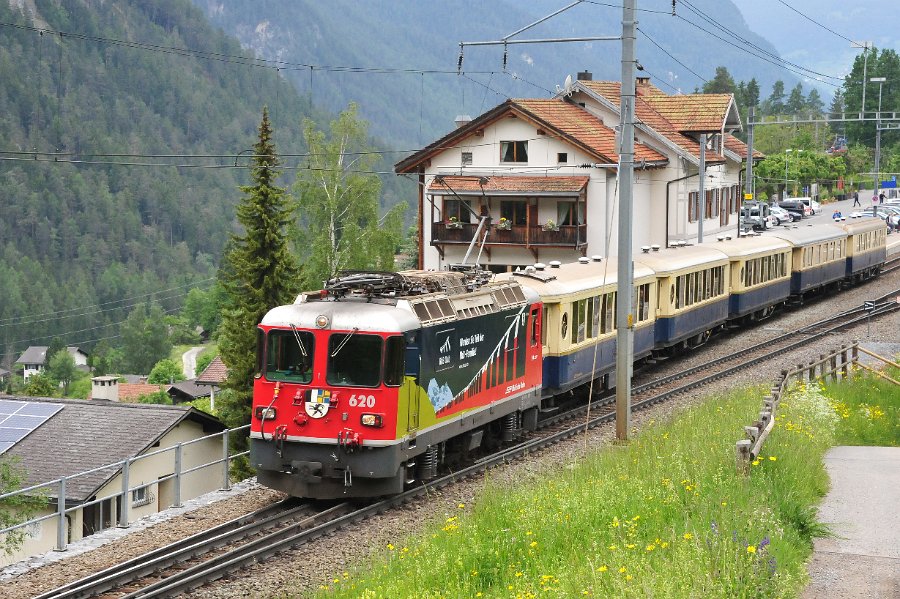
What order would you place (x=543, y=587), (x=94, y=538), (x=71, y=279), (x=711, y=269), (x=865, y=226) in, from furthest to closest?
(x=71, y=279) → (x=865, y=226) → (x=711, y=269) → (x=94, y=538) → (x=543, y=587)

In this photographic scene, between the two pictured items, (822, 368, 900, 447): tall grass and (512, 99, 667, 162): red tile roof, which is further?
(512, 99, 667, 162): red tile roof

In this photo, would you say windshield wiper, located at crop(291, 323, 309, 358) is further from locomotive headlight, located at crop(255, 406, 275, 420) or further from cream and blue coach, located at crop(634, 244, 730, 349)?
cream and blue coach, located at crop(634, 244, 730, 349)

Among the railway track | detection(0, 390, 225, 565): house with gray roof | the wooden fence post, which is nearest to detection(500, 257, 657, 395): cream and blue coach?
the railway track

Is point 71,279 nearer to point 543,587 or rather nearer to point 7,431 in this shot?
point 7,431

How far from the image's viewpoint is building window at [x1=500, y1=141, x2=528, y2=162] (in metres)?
46.2

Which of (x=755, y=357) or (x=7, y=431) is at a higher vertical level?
(x=755, y=357)

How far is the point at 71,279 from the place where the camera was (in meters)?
168

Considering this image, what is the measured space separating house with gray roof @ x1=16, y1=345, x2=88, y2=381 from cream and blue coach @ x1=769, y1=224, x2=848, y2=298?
109850 millimetres

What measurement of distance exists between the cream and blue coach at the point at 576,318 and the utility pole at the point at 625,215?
5.92ft

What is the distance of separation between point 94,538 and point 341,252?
3818 cm

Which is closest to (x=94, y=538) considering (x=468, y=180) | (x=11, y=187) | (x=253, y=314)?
(x=253, y=314)

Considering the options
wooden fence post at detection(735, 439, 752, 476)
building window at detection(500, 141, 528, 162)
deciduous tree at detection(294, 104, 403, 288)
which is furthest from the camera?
deciduous tree at detection(294, 104, 403, 288)

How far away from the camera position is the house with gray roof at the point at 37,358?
142m

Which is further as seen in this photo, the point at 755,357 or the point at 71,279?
Answer: the point at 71,279
